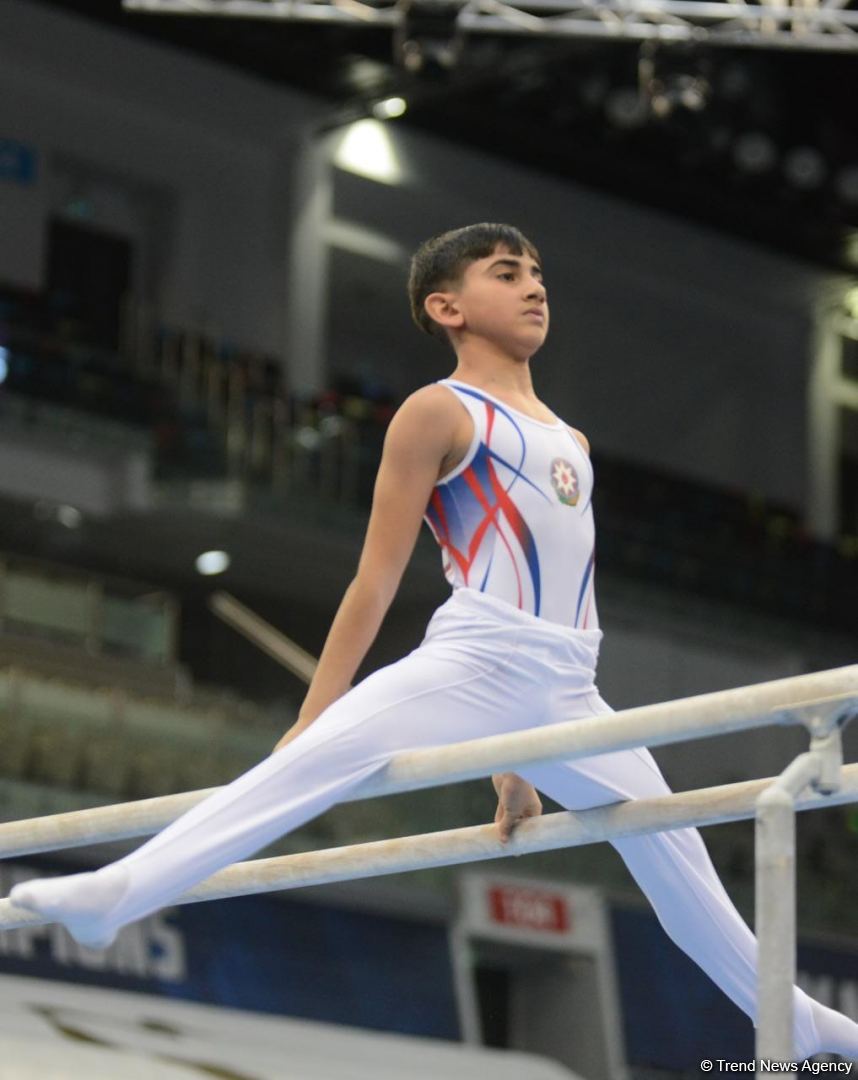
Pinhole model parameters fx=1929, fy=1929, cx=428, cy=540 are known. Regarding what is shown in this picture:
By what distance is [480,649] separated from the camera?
347 cm

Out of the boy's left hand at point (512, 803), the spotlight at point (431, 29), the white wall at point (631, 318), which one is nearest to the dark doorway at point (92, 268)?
the white wall at point (631, 318)

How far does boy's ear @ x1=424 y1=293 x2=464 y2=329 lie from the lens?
379 cm

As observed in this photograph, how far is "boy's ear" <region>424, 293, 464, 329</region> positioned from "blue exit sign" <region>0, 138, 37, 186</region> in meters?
15.4

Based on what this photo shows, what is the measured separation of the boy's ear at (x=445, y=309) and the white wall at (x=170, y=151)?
14.8 m

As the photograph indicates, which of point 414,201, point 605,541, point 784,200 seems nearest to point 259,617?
point 605,541

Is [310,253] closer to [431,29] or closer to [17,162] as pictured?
[17,162]

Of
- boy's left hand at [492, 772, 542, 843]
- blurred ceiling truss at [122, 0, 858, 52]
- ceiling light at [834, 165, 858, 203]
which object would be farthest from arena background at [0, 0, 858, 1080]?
boy's left hand at [492, 772, 542, 843]

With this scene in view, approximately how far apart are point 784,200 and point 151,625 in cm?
983

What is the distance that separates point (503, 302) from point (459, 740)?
0.87 metres

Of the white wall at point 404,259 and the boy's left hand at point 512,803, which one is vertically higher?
the white wall at point 404,259

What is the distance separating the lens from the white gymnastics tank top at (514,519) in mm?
3568

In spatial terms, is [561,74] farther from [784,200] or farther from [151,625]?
[151,625]

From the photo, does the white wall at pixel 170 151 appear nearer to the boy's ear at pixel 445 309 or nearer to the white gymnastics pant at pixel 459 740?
the boy's ear at pixel 445 309

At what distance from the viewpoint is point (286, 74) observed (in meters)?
19.2
